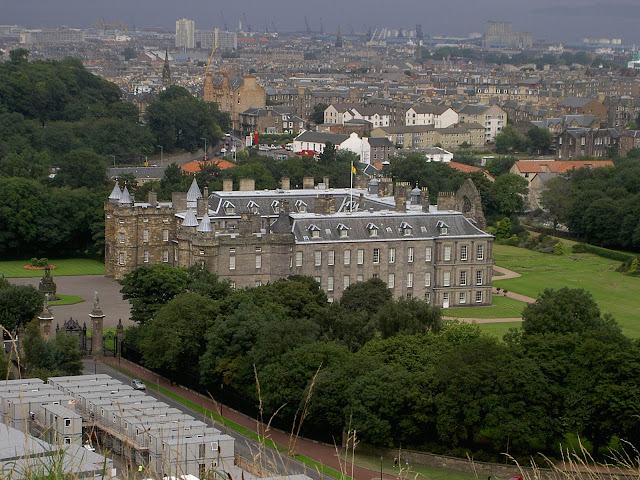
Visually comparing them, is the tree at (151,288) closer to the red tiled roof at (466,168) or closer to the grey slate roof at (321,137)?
the red tiled roof at (466,168)

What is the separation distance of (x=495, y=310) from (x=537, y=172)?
54242mm

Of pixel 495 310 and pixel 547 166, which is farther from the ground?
pixel 547 166

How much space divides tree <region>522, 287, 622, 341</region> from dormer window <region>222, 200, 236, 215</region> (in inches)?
959

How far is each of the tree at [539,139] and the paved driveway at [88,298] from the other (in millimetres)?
94035

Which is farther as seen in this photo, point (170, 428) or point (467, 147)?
point (467, 147)

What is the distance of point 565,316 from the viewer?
5391 cm

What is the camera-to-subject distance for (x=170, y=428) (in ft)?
123

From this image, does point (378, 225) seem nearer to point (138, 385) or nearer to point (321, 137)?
point (138, 385)

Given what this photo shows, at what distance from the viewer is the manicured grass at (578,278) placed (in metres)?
73.3

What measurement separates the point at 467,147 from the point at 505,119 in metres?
15.6

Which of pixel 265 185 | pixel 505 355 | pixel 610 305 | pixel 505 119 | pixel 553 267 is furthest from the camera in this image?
pixel 505 119

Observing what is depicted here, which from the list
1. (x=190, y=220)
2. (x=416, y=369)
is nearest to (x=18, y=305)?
(x=190, y=220)

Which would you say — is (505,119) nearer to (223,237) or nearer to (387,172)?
(387,172)

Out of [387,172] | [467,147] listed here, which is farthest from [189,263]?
[467,147]
